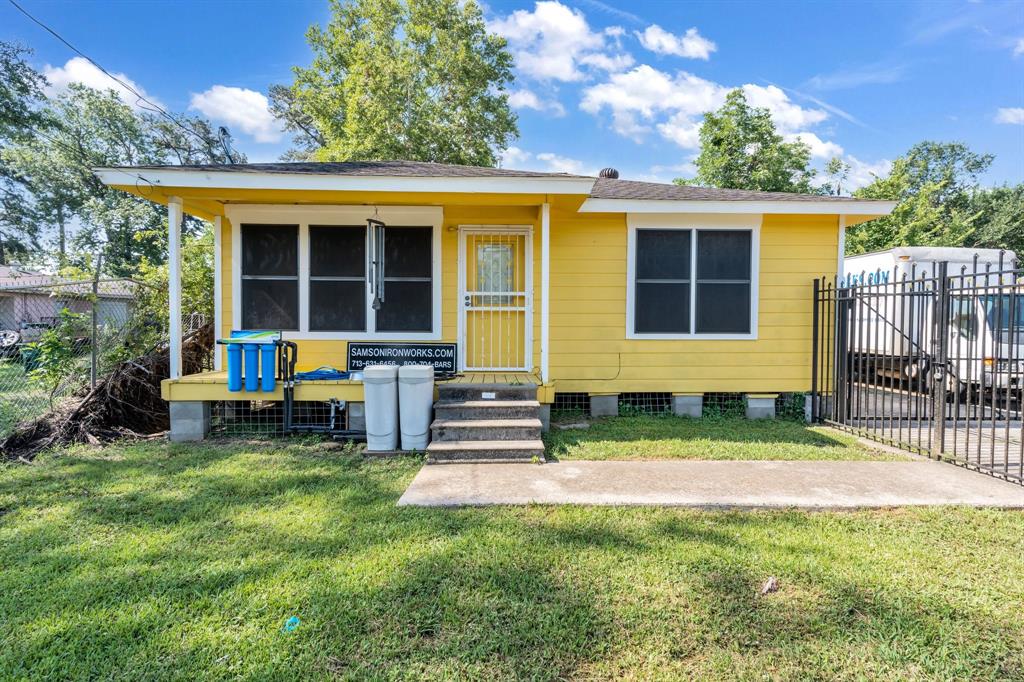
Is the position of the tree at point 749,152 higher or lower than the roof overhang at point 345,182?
higher

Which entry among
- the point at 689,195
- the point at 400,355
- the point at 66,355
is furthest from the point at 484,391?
the point at 66,355

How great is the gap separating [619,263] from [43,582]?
6193mm

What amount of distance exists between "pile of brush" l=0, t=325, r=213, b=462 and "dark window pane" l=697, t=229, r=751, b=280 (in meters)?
7.05

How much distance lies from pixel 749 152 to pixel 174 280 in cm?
2192

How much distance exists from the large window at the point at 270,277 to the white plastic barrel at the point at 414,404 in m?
2.39

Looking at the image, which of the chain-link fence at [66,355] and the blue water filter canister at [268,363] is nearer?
the blue water filter canister at [268,363]

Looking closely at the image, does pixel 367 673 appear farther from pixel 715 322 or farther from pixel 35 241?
pixel 35 241

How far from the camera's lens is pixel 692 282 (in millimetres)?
6848

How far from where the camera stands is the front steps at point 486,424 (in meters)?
4.81

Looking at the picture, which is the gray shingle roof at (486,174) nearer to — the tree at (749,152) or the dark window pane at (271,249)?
the dark window pane at (271,249)

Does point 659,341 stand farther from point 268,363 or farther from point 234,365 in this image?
point 234,365

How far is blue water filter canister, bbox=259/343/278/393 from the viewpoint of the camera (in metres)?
5.52

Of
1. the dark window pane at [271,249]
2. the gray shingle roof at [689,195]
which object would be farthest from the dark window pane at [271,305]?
the gray shingle roof at [689,195]

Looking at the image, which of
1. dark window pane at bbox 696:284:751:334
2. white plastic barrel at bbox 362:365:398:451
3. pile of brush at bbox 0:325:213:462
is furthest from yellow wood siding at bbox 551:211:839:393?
pile of brush at bbox 0:325:213:462
